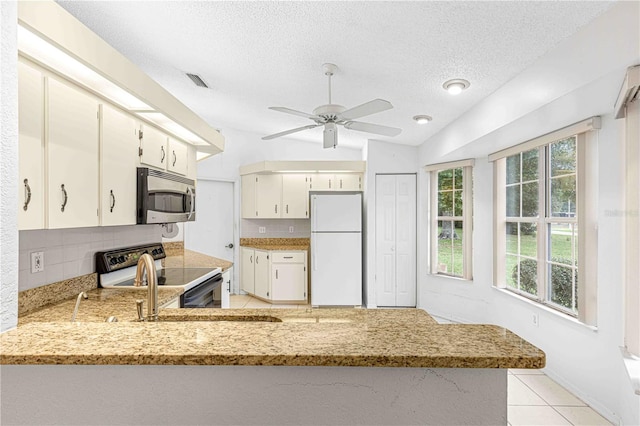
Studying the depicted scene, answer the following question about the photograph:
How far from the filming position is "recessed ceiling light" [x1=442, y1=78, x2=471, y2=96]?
2.48m

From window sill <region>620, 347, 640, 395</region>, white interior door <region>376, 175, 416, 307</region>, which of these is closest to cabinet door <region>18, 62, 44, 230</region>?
window sill <region>620, 347, 640, 395</region>

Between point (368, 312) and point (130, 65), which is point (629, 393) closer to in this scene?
point (368, 312)

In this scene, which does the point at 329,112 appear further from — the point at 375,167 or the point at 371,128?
the point at 375,167

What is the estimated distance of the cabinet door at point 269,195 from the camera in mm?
5223

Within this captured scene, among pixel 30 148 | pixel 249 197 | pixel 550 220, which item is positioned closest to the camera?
pixel 30 148

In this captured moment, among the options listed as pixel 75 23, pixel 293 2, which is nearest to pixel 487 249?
pixel 293 2

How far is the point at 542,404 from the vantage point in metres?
2.37

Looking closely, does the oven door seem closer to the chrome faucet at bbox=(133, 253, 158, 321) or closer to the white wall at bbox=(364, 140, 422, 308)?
the chrome faucet at bbox=(133, 253, 158, 321)

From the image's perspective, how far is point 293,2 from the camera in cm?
183

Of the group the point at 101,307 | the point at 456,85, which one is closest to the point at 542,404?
the point at 456,85

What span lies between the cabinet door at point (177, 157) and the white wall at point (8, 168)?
168 centimetres

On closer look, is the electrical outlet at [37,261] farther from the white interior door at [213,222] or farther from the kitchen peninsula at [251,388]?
the white interior door at [213,222]

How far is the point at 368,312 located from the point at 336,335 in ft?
1.60

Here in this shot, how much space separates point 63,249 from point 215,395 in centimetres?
169
